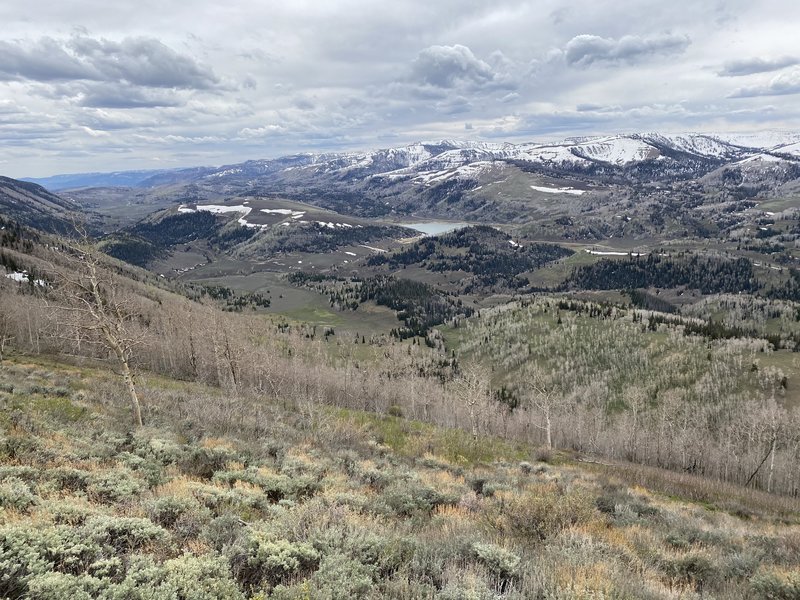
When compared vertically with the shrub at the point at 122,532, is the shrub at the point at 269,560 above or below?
below

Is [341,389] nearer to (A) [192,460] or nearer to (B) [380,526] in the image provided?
(A) [192,460]

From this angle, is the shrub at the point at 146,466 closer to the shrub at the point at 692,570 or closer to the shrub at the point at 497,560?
the shrub at the point at 497,560

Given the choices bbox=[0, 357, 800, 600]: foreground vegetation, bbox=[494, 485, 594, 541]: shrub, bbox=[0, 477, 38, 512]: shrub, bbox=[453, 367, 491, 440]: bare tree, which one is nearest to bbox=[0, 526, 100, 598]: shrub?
bbox=[0, 357, 800, 600]: foreground vegetation

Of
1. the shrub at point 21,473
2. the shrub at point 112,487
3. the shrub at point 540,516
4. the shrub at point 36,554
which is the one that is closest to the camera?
the shrub at point 36,554

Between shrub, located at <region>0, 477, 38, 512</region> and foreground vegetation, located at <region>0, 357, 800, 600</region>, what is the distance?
36 mm

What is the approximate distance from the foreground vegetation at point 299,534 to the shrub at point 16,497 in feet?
0.12

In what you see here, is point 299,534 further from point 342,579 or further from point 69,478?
point 69,478

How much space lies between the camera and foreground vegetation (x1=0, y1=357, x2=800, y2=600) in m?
8.31

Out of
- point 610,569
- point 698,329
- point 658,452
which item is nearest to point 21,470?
point 610,569

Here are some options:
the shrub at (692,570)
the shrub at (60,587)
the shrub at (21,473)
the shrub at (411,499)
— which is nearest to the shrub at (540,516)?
the shrub at (411,499)

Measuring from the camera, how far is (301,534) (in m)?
11.1

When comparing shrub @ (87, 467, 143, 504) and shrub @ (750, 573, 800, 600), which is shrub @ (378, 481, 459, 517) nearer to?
shrub @ (87, 467, 143, 504)

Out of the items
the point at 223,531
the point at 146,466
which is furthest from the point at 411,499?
the point at 146,466

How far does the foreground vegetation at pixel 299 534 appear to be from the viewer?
8.31 metres
